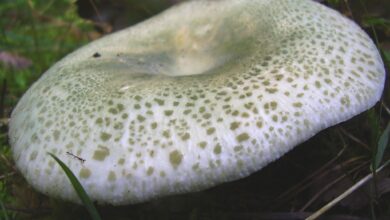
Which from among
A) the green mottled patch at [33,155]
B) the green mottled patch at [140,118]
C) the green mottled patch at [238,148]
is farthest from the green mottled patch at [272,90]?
the green mottled patch at [33,155]

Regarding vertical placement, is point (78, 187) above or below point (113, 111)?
below

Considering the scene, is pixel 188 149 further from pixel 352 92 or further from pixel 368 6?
pixel 368 6

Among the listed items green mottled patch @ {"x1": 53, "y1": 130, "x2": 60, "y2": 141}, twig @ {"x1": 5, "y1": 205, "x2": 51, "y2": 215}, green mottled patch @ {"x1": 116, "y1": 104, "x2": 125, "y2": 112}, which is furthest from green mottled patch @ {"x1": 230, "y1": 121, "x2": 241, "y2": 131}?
twig @ {"x1": 5, "y1": 205, "x2": 51, "y2": 215}

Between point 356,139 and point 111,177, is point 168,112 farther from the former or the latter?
point 356,139

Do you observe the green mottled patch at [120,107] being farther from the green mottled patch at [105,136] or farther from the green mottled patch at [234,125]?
the green mottled patch at [234,125]

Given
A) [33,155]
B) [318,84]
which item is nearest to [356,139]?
[318,84]

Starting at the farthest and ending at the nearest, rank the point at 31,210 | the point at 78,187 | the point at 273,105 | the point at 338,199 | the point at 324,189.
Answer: the point at 31,210 → the point at 324,189 → the point at 338,199 → the point at 273,105 → the point at 78,187

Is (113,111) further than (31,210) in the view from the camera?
No

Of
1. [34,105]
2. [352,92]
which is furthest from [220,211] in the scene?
[34,105]
